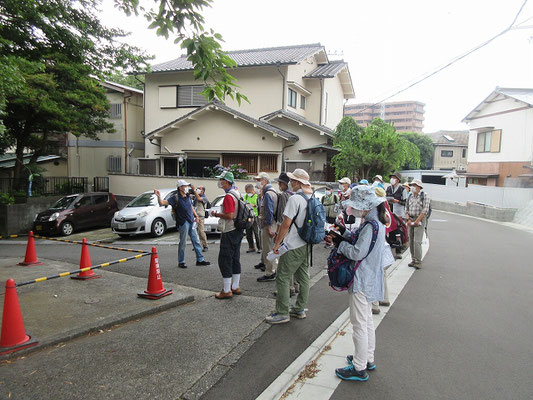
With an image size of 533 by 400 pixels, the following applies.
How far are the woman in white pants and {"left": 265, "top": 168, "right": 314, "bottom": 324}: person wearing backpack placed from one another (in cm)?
104

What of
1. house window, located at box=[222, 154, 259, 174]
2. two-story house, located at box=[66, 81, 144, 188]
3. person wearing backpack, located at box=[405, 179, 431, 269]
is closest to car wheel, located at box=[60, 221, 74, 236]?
two-story house, located at box=[66, 81, 144, 188]

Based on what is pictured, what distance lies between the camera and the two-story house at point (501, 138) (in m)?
25.0

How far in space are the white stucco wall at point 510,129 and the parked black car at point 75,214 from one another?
87.8ft

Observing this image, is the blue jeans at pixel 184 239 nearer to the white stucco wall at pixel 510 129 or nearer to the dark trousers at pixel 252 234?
the dark trousers at pixel 252 234

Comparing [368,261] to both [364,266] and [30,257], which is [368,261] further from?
[30,257]

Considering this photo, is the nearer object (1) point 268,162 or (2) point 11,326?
(2) point 11,326

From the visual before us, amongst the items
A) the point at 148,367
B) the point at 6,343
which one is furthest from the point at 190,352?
the point at 6,343

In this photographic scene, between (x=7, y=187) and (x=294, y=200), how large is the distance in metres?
17.6

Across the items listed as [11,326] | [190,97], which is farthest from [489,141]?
[11,326]

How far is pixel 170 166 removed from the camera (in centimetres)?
2117

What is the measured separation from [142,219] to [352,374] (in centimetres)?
1024

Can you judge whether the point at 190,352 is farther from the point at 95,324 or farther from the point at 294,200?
the point at 294,200

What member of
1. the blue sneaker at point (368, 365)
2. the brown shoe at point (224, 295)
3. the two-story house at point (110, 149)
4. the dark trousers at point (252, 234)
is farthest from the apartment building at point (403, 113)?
the blue sneaker at point (368, 365)

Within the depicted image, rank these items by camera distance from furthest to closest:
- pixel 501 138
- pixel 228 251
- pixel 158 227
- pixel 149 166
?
pixel 501 138 < pixel 149 166 < pixel 158 227 < pixel 228 251
